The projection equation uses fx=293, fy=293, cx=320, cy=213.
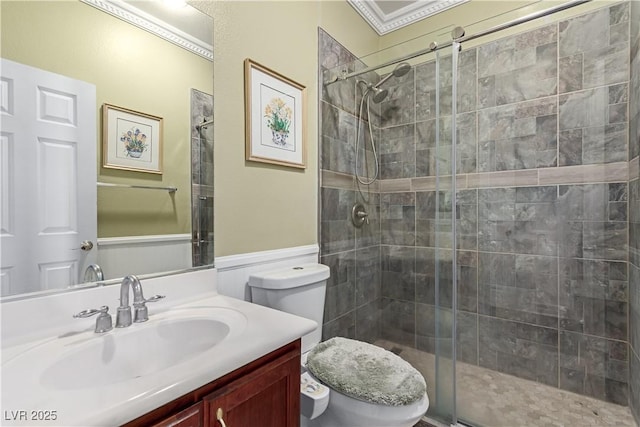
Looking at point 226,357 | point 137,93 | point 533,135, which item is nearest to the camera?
point 226,357

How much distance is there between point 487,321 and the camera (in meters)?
1.91

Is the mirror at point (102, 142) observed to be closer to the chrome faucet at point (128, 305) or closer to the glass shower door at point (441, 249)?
the chrome faucet at point (128, 305)

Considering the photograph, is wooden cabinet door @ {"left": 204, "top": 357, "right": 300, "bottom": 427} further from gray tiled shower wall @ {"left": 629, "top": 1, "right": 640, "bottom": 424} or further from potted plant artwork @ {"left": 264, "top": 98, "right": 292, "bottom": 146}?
gray tiled shower wall @ {"left": 629, "top": 1, "right": 640, "bottom": 424}

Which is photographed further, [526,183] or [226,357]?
[526,183]

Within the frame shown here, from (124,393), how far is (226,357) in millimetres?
196

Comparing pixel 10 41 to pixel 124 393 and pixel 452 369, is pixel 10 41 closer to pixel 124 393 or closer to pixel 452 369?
pixel 124 393

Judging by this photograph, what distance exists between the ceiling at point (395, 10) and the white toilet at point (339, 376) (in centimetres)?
193

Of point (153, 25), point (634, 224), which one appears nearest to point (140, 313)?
point (153, 25)

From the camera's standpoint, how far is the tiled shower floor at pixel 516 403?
1518mm

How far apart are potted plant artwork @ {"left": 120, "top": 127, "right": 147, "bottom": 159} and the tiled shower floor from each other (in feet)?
5.76

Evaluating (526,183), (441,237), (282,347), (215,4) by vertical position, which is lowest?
(282,347)

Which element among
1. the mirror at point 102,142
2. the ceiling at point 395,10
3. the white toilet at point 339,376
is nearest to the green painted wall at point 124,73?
the mirror at point 102,142

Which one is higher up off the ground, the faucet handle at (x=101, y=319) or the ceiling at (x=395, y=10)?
the ceiling at (x=395, y=10)

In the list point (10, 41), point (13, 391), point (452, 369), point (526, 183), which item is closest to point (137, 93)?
point (10, 41)
